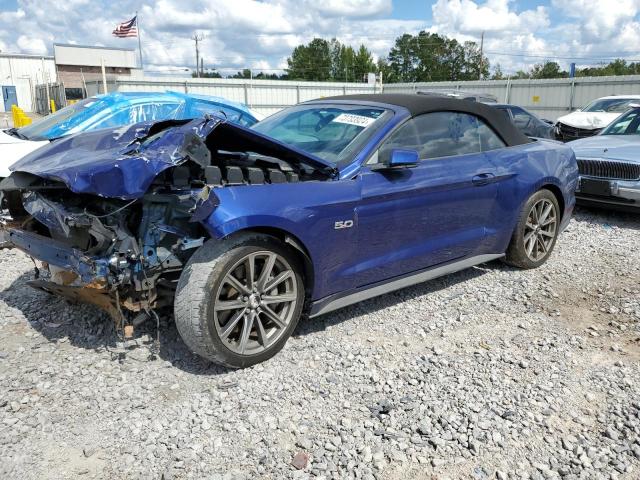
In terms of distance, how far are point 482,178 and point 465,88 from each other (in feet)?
83.9

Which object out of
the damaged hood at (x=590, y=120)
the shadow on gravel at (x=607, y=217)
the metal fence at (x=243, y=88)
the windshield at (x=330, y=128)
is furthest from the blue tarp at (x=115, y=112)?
the metal fence at (x=243, y=88)

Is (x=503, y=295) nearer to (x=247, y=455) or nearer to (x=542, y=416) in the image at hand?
(x=542, y=416)

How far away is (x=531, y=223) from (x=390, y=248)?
1.95 meters

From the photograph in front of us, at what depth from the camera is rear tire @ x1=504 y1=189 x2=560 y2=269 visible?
5152 millimetres

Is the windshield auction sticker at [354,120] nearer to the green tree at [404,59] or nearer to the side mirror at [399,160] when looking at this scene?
the side mirror at [399,160]

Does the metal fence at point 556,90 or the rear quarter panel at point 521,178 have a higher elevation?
the metal fence at point 556,90

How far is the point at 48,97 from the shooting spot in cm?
3612

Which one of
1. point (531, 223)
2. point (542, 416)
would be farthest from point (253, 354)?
point (531, 223)

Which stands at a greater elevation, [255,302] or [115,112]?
[115,112]

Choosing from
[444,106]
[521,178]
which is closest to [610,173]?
[521,178]

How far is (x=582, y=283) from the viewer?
518 centimetres

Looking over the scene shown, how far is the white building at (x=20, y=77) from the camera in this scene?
46.8 meters

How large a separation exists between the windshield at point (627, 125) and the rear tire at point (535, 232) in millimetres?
4030

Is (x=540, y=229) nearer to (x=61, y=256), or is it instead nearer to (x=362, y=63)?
(x=61, y=256)
